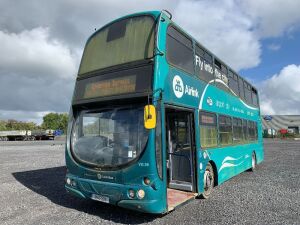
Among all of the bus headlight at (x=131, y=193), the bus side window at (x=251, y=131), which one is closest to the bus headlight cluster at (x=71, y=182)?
the bus headlight at (x=131, y=193)

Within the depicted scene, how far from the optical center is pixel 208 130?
8758 millimetres

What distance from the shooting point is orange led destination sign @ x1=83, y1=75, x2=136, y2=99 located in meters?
6.55

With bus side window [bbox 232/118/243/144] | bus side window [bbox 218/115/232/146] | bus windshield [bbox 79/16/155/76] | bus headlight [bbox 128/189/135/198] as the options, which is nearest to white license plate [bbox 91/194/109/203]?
bus headlight [bbox 128/189/135/198]

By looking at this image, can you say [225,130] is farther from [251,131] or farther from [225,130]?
[251,131]

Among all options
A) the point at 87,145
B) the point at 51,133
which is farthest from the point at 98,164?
the point at 51,133

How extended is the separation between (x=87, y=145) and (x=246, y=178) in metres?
7.57

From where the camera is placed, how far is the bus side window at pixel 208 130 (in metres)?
8.34

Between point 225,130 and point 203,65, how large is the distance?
246 cm

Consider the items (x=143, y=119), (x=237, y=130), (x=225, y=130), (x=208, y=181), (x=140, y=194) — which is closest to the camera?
(x=140, y=194)

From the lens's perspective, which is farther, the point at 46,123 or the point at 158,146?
the point at 46,123

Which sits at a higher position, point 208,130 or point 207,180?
point 208,130

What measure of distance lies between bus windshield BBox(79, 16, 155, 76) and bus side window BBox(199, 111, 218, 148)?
2543mm

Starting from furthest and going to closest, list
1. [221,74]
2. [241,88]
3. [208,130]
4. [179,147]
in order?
[241,88]
[221,74]
[208,130]
[179,147]

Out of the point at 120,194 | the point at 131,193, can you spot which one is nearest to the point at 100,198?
the point at 120,194
